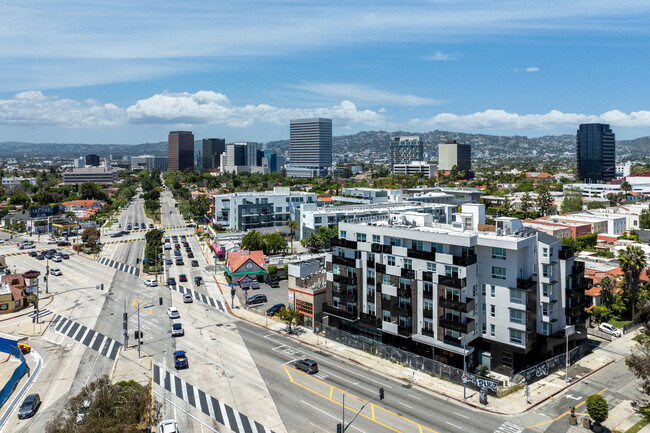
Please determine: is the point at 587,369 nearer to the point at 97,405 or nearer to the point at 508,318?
the point at 508,318

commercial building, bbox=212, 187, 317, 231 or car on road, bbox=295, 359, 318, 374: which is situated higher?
commercial building, bbox=212, 187, 317, 231

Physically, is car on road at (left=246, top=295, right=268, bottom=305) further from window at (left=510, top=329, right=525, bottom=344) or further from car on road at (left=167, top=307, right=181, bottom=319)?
window at (left=510, top=329, right=525, bottom=344)

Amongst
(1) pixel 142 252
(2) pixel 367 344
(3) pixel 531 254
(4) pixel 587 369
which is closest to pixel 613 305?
(4) pixel 587 369

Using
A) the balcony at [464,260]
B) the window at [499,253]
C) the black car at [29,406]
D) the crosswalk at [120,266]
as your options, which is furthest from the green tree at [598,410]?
the crosswalk at [120,266]

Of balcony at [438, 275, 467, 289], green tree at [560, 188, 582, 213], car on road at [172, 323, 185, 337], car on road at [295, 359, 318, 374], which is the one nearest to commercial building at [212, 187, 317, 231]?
car on road at [172, 323, 185, 337]

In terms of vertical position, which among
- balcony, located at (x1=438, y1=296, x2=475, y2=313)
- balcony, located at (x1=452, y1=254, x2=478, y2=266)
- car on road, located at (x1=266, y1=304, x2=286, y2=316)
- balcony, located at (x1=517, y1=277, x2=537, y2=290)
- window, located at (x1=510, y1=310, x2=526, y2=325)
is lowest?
car on road, located at (x1=266, y1=304, x2=286, y2=316)

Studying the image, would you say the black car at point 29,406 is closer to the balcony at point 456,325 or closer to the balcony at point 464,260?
the balcony at point 456,325
